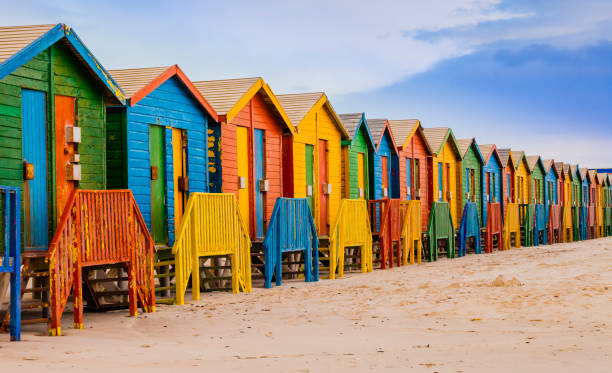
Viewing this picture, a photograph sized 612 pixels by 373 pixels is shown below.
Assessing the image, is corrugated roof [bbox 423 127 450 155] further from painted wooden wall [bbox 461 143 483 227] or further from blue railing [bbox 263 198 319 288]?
blue railing [bbox 263 198 319 288]

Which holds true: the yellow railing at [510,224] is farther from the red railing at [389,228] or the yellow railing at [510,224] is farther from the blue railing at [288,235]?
the blue railing at [288,235]

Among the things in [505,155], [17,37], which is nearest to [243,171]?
[17,37]

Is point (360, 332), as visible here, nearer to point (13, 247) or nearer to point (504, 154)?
point (13, 247)

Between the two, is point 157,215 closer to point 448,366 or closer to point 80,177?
point 80,177

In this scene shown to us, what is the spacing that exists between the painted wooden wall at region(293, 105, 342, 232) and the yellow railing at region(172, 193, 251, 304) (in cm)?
371

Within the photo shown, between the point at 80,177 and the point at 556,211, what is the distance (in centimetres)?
3247

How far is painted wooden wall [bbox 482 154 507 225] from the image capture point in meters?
33.2

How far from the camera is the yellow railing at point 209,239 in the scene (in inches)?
524

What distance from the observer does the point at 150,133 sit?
1417cm

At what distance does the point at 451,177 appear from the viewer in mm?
30406

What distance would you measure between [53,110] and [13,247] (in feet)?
8.78

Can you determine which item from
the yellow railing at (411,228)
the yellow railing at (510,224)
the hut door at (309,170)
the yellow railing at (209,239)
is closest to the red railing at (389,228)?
the yellow railing at (411,228)

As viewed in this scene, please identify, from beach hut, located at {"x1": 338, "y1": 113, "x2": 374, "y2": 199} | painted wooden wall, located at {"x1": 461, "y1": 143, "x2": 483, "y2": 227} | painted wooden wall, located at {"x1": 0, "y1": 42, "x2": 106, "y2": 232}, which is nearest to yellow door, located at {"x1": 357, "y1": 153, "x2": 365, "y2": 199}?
beach hut, located at {"x1": 338, "y1": 113, "x2": 374, "y2": 199}

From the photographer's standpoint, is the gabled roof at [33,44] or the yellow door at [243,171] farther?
the yellow door at [243,171]
